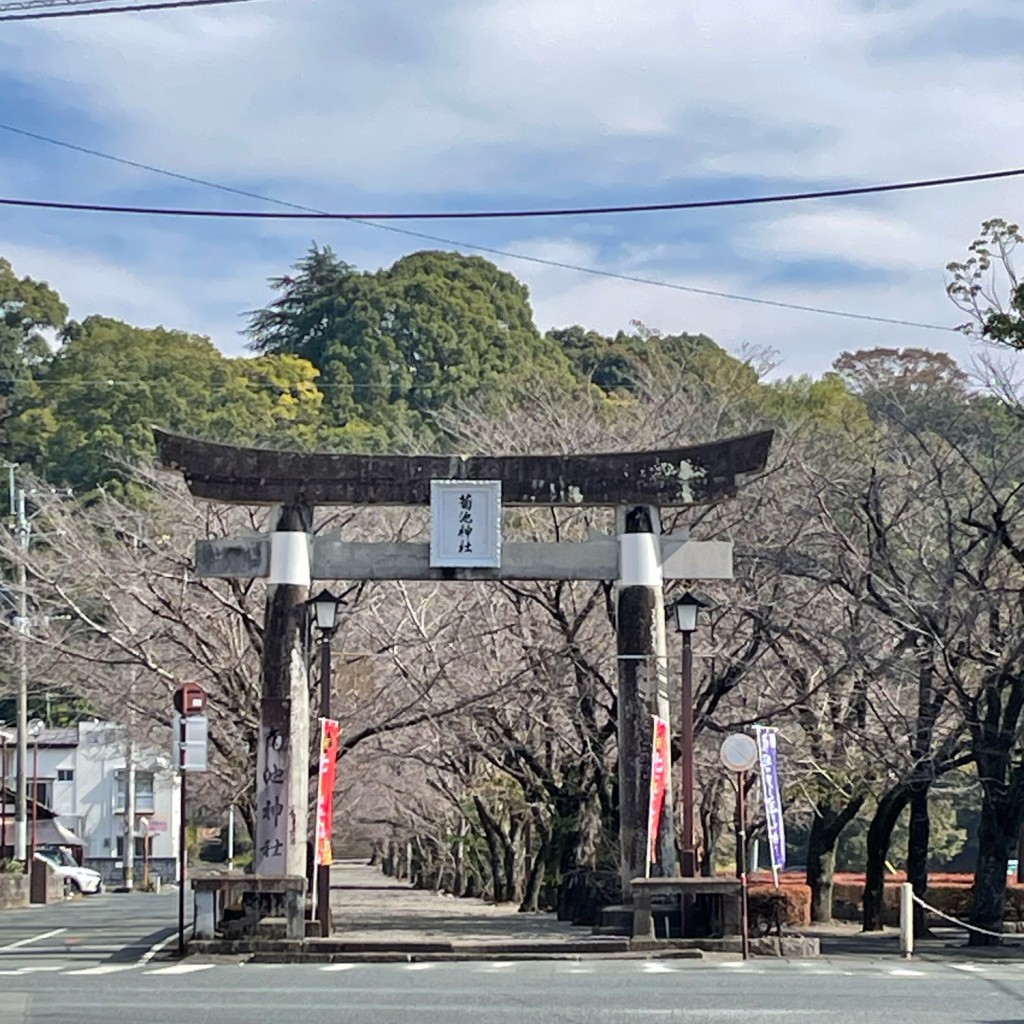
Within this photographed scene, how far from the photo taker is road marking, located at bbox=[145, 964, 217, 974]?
17188 millimetres

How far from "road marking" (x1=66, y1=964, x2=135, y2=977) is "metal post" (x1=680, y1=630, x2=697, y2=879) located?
23.5 ft

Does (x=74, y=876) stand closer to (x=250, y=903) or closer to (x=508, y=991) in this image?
(x=250, y=903)

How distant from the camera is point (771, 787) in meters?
21.4

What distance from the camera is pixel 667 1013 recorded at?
1245 cm

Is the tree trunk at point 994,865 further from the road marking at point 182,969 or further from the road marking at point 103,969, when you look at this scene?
the road marking at point 103,969

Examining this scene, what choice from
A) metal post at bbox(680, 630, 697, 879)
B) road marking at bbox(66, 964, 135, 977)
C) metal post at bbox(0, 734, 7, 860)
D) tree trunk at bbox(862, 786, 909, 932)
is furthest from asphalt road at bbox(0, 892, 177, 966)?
tree trunk at bbox(862, 786, 909, 932)

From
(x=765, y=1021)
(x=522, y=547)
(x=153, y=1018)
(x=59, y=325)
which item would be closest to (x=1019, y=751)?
(x=522, y=547)

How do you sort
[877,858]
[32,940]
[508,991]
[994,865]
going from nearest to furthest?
[508,991], [32,940], [994,865], [877,858]

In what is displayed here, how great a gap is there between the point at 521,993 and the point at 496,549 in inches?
330

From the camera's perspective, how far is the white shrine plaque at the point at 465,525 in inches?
855

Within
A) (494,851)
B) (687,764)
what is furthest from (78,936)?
(494,851)

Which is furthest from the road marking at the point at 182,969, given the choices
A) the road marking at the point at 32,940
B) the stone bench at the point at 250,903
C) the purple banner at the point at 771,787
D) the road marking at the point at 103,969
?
the purple banner at the point at 771,787

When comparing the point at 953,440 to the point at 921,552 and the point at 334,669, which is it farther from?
the point at 334,669

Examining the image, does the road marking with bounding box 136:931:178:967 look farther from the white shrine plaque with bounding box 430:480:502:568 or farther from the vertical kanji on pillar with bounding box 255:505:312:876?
the white shrine plaque with bounding box 430:480:502:568
